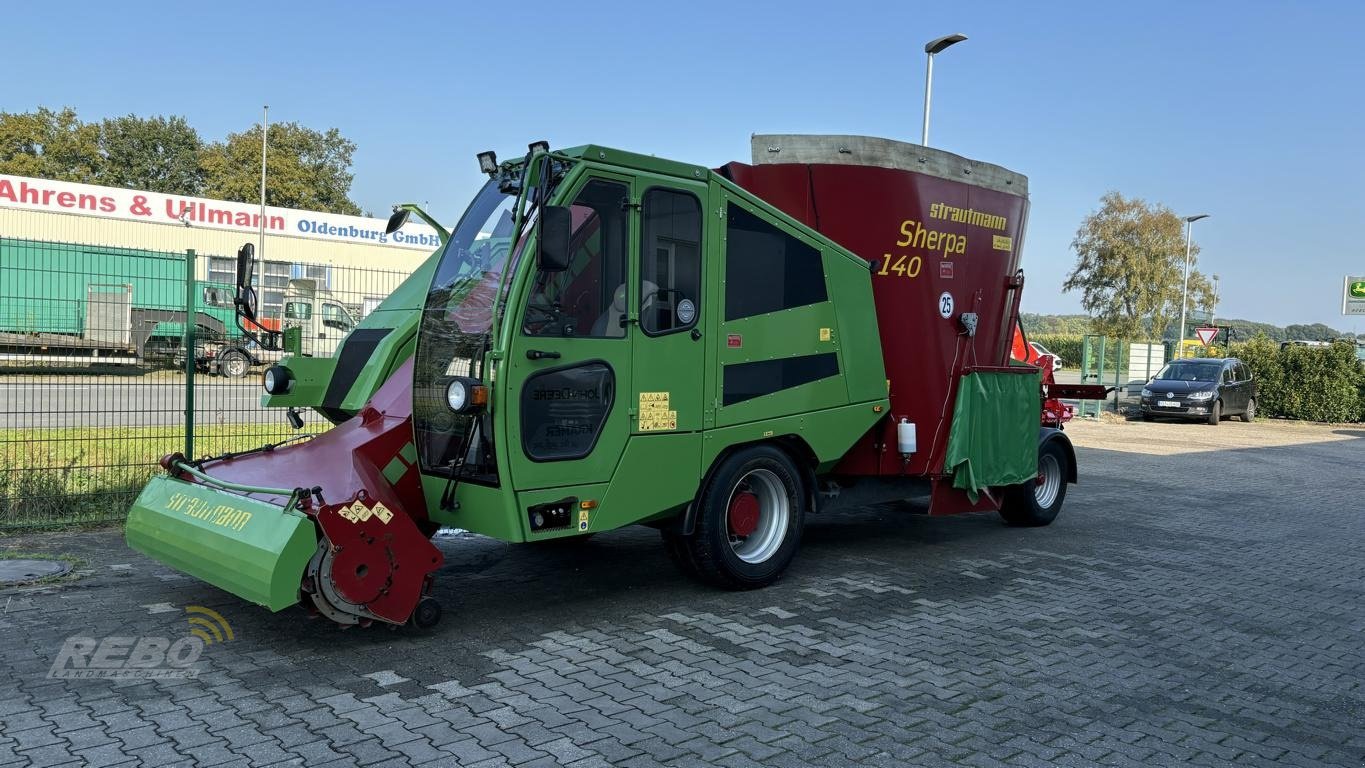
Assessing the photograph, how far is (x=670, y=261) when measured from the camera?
18.0ft

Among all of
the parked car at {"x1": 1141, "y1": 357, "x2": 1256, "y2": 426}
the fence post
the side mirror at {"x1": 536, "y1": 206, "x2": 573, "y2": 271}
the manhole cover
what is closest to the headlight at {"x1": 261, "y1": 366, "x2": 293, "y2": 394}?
the manhole cover

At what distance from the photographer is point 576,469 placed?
5102mm

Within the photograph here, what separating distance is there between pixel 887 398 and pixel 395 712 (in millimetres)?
4198

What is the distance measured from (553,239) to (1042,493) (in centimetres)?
619

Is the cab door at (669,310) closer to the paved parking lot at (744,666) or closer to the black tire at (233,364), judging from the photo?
the paved parking lot at (744,666)

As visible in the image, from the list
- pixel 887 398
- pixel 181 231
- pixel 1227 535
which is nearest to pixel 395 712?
pixel 887 398

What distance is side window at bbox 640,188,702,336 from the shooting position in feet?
17.6

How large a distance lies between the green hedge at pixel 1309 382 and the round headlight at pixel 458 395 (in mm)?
26738

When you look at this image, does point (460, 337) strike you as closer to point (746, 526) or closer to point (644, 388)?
point (644, 388)

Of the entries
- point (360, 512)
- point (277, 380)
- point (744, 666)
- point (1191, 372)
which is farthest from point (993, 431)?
point (1191, 372)

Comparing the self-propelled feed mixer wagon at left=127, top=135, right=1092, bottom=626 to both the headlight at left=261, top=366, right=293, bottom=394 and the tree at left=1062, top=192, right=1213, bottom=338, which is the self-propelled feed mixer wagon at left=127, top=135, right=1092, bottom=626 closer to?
the headlight at left=261, top=366, right=293, bottom=394

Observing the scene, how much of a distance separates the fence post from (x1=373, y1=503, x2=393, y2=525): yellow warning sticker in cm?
414

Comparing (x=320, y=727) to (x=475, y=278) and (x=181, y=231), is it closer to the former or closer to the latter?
(x=475, y=278)

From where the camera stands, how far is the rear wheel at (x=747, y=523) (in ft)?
19.0
